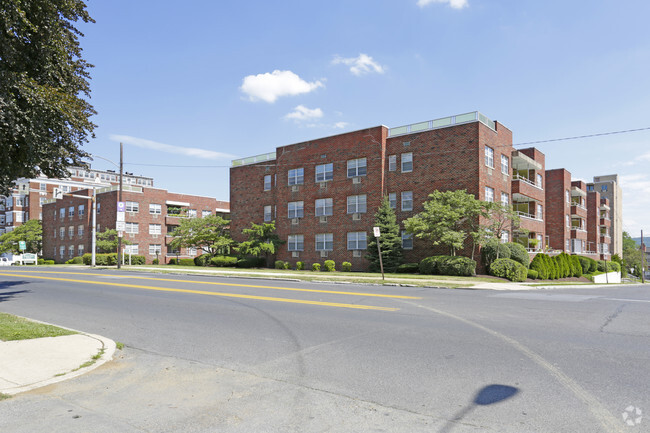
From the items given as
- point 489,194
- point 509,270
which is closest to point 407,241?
point 489,194

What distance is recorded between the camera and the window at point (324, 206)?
36.7 m

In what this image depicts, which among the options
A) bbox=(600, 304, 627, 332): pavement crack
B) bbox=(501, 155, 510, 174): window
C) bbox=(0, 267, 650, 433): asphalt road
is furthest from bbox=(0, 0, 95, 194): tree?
bbox=(501, 155, 510, 174): window

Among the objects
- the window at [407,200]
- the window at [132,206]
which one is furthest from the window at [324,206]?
the window at [132,206]

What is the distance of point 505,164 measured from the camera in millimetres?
33656

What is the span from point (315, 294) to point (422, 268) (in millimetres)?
14910

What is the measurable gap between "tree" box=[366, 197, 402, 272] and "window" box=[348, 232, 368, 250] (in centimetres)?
200

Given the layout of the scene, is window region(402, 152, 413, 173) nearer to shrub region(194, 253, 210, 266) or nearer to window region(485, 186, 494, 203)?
window region(485, 186, 494, 203)

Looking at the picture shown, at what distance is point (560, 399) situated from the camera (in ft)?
15.8

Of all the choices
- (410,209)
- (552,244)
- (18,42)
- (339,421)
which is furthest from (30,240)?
(339,421)

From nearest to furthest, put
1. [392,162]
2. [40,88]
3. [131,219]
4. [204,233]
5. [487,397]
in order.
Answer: [487,397]
[40,88]
[392,162]
[204,233]
[131,219]

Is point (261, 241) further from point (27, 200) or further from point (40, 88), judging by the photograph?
point (27, 200)

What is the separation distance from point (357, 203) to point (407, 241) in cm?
532

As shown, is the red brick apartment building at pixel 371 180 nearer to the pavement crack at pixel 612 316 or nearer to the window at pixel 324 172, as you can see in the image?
the window at pixel 324 172

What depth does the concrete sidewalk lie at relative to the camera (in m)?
5.62
